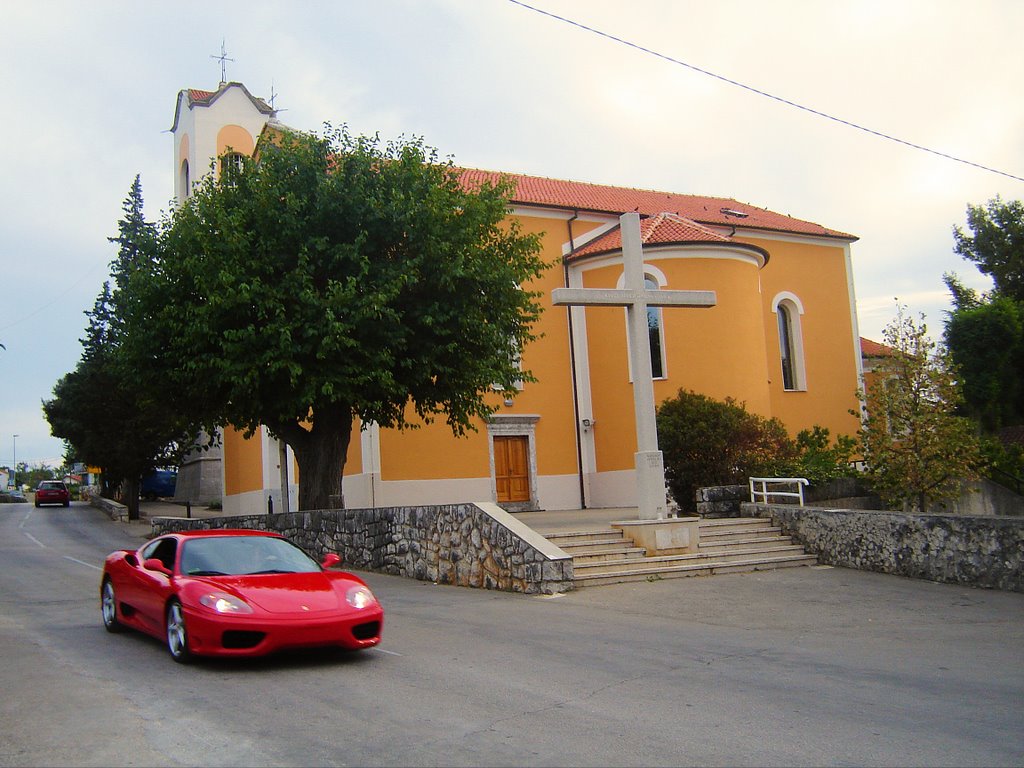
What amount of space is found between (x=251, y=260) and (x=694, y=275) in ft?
48.3

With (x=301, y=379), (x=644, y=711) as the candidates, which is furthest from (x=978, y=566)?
(x=301, y=379)

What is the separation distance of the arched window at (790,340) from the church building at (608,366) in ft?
0.17

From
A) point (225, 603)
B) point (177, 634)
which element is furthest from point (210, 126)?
point (225, 603)

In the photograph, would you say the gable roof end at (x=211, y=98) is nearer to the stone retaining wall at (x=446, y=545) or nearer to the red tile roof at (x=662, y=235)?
the red tile roof at (x=662, y=235)

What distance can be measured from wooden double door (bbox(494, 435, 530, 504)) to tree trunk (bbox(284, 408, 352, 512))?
345 inches

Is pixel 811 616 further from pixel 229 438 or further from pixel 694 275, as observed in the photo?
pixel 229 438

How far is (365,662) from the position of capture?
841cm

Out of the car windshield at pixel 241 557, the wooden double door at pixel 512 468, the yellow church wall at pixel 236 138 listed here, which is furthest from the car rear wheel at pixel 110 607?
the yellow church wall at pixel 236 138

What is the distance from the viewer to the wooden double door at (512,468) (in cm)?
2775

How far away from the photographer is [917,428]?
18625mm

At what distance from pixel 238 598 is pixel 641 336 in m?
9.93

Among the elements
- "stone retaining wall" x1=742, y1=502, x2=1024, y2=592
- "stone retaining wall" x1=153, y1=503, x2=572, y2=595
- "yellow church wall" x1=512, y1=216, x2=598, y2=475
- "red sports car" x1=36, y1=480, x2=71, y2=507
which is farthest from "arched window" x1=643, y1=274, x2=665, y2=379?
"red sports car" x1=36, y1=480, x2=71, y2=507

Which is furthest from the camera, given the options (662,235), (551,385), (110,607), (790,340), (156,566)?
(790,340)

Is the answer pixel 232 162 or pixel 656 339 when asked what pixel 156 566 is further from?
pixel 656 339
